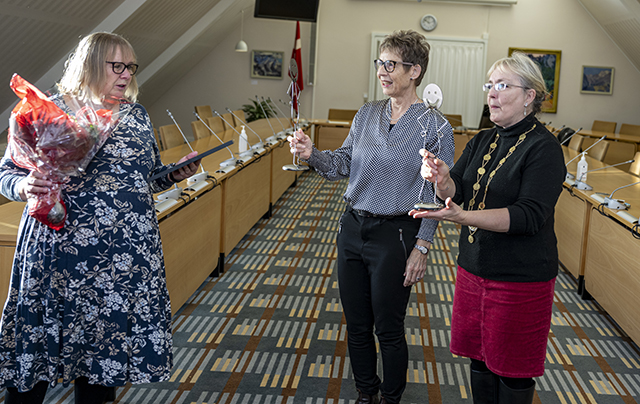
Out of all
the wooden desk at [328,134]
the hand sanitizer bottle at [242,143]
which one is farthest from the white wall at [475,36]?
the hand sanitizer bottle at [242,143]

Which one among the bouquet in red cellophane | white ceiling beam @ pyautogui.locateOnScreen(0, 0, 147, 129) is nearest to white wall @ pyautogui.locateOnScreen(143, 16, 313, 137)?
white ceiling beam @ pyautogui.locateOnScreen(0, 0, 147, 129)

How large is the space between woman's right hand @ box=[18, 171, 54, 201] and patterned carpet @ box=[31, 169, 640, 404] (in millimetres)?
1353

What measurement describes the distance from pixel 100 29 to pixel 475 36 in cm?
742

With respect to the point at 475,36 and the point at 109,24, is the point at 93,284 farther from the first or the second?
the point at 475,36

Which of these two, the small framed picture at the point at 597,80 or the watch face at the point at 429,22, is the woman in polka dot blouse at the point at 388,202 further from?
the small framed picture at the point at 597,80

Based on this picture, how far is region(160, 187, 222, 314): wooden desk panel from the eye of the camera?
10.7ft

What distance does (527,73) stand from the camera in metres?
1.79

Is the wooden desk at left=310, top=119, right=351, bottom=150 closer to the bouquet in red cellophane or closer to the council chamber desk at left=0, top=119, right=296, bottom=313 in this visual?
the council chamber desk at left=0, top=119, right=296, bottom=313

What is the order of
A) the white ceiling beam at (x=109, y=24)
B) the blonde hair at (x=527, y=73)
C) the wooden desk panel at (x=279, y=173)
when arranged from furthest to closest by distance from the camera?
the white ceiling beam at (x=109, y=24)
the wooden desk panel at (x=279, y=173)
the blonde hair at (x=527, y=73)

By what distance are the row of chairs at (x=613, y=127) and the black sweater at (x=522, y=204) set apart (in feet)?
30.6

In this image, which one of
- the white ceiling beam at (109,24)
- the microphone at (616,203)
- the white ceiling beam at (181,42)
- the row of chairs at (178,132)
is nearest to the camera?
the microphone at (616,203)

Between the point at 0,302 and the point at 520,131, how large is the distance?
219cm

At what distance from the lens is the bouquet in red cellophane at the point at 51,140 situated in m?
1.52

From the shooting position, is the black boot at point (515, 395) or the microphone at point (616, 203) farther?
the microphone at point (616, 203)
